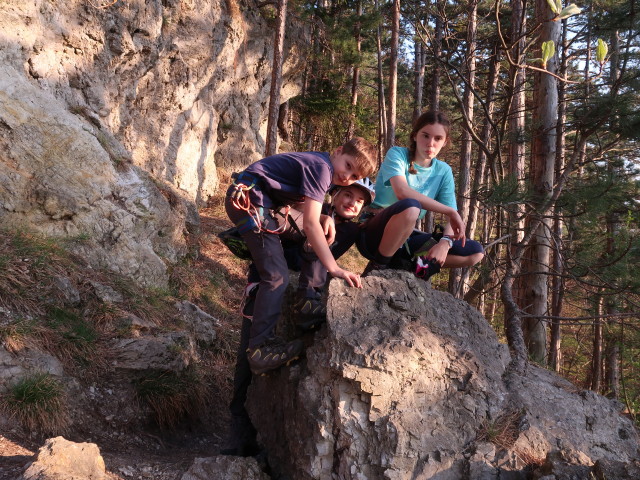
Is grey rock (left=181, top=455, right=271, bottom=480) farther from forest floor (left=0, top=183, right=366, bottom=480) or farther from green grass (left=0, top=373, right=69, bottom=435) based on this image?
green grass (left=0, top=373, right=69, bottom=435)

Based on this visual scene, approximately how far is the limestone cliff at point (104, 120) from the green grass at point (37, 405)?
223cm

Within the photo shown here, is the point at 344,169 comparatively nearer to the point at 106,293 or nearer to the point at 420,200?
the point at 420,200

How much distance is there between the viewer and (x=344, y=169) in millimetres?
3273

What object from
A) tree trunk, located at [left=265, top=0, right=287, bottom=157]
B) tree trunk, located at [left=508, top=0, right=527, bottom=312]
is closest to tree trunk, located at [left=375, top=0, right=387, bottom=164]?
tree trunk, located at [left=265, top=0, right=287, bottom=157]

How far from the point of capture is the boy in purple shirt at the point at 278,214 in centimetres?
302

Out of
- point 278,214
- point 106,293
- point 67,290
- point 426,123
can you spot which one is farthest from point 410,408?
point 106,293

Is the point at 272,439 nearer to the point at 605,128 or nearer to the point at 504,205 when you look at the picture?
the point at 504,205

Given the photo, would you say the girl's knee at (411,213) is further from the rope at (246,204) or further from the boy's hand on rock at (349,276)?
the rope at (246,204)

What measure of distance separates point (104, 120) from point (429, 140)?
6478 millimetres

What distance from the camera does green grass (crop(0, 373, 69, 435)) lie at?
3340 millimetres

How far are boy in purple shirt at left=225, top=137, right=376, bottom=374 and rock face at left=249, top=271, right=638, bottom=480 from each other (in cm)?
21

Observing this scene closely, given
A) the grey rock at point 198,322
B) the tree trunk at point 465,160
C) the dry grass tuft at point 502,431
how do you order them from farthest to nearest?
the tree trunk at point 465,160 → the grey rock at point 198,322 → the dry grass tuft at point 502,431

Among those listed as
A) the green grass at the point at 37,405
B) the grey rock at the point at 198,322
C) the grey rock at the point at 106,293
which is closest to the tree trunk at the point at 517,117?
the grey rock at the point at 198,322

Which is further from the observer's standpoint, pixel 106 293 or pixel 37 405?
pixel 106 293
